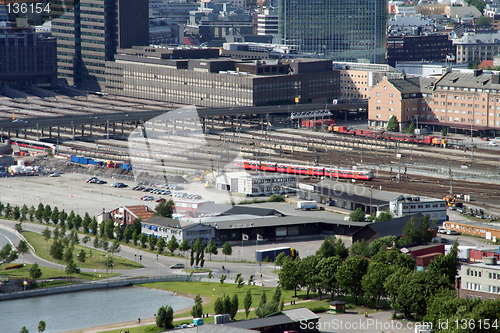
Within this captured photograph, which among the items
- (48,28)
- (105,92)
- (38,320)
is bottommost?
(38,320)

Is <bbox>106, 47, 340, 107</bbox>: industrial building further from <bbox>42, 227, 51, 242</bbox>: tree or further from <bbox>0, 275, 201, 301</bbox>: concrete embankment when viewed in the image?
<bbox>0, 275, 201, 301</bbox>: concrete embankment

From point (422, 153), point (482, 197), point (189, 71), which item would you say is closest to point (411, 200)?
point (482, 197)

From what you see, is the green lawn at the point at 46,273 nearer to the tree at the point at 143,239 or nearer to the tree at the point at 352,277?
the tree at the point at 143,239

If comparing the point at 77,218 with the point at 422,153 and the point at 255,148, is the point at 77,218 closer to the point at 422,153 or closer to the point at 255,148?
the point at 255,148

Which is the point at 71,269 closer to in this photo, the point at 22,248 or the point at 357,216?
the point at 22,248

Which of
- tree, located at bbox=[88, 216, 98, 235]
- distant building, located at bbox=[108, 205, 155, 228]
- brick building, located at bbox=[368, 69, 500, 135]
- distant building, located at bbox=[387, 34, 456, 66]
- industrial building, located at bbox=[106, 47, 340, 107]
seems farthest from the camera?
distant building, located at bbox=[387, 34, 456, 66]

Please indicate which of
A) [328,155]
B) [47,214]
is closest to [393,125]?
[328,155]

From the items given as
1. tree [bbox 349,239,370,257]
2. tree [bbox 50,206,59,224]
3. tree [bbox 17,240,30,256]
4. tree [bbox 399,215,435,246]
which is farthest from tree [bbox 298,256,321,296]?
tree [bbox 50,206,59,224]
